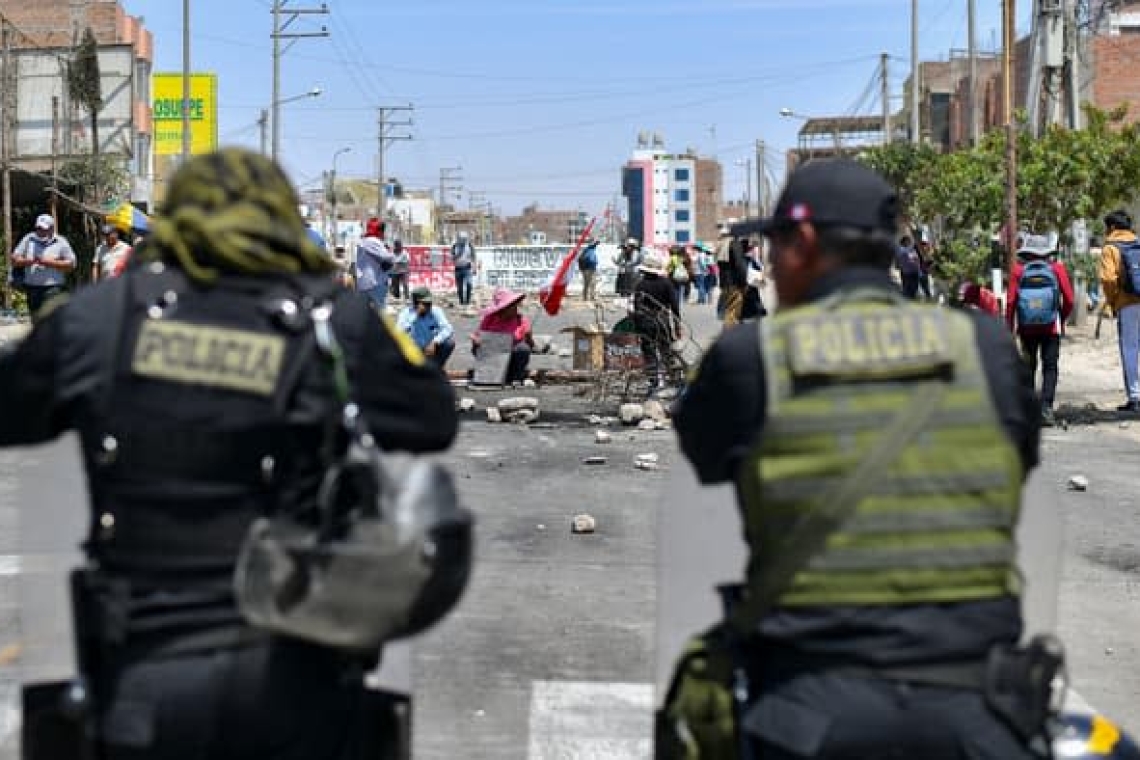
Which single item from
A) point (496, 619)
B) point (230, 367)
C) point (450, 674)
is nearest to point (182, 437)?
point (230, 367)

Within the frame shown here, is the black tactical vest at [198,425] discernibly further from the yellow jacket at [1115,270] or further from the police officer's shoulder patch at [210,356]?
the yellow jacket at [1115,270]

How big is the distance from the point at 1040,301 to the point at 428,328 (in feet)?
22.0

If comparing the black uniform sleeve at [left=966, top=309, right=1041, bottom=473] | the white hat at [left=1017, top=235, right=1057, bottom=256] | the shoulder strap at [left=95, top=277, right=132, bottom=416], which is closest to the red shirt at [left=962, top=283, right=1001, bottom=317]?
the white hat at [left=1017, top=235, right=1057, bottom=256]

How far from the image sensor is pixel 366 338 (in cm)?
320

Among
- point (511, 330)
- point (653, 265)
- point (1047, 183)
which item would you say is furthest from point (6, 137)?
point (1047, 183)

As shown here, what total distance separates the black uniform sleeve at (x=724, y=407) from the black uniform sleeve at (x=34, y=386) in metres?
1.11

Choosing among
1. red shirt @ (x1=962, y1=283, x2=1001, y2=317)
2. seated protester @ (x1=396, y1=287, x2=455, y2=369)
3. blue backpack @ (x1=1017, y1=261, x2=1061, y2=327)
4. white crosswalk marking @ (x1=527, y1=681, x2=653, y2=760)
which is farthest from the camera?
seated protester @ (x1=396, y1=287, x2=455, y2=369)

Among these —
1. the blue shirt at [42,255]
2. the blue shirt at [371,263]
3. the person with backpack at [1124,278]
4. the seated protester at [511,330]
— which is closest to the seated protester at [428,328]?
the seated protester at [511,330]

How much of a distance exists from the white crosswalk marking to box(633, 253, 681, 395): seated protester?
1096 cm

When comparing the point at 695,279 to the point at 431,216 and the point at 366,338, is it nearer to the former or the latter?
the point at 366,338

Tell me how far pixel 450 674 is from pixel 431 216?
163255mm

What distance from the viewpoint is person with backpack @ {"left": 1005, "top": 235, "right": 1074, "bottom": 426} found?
1523 cm

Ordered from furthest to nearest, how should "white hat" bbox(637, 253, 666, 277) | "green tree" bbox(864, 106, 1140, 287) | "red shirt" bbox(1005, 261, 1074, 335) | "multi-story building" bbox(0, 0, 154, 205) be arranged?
"multi-story building" bbox(0, 0, 154, 205), "green tree" bbox(864, 106, 1140, 287), "white hat" bbox(637, 253, 666, 277), "red shirt" bbox(1005, 261, 1074, 335)

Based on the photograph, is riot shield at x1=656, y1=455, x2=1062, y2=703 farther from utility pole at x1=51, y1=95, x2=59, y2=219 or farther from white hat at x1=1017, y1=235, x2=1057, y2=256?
utility pole at x1=51, y1=95, x2=59, y2=219
